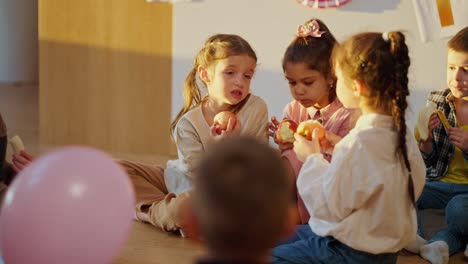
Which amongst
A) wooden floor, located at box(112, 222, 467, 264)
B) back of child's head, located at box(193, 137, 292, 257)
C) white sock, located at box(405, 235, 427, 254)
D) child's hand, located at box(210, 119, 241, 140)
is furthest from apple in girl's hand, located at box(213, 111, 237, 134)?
back of child's head, located at box(193, 137, 292, 257)

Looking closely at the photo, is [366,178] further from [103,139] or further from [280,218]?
[103,139]

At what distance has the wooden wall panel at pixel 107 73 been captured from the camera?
10.7 feet

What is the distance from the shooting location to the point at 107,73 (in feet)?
11.0

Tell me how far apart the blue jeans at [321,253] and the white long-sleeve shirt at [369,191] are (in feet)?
0.12

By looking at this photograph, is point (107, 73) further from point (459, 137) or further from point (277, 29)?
point (459, 137)

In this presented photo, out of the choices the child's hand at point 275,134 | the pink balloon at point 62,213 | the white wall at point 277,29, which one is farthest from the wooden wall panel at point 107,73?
the pink balloon at point 62,213

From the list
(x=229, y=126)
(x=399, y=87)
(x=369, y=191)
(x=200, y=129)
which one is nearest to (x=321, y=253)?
(x=369, y=191)

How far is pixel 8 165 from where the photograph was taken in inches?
92.7

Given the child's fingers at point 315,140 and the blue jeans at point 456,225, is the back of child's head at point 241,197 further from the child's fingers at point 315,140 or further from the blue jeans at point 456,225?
the blue jeans at point 456,225

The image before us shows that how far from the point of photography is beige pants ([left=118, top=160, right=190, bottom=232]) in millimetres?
2342

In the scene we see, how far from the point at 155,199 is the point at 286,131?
0.59 metres

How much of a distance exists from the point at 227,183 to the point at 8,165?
1.51 meters

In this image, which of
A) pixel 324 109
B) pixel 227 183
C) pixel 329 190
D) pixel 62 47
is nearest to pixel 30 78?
pixel 62 47

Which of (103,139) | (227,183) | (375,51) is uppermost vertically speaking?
(375,51)
